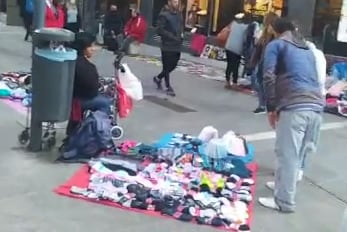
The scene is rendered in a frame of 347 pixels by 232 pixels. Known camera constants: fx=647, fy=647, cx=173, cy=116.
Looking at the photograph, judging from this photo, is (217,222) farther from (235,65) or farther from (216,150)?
(235,65)

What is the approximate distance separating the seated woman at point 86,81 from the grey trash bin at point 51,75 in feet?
1.11

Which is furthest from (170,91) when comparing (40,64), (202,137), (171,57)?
(40,64)

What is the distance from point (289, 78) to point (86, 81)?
98.3 inches

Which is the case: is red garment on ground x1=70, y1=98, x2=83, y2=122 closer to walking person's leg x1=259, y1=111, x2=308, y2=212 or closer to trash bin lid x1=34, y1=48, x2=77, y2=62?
trash bin lid x1=34, y1=48, x2=77, y2=62

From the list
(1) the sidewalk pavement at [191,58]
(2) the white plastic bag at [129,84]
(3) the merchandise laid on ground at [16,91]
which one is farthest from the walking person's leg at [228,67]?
(2) the white plastic bag at [129,84]

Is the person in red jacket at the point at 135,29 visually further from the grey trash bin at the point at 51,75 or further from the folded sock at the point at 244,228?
the folded sock at the point at 244,228

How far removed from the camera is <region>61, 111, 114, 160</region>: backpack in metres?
6.88

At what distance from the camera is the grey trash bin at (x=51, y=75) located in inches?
265

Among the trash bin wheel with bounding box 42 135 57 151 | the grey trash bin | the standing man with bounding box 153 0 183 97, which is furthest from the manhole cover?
the grey trash bin

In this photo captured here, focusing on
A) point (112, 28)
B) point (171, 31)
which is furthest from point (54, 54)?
point (112, 28)

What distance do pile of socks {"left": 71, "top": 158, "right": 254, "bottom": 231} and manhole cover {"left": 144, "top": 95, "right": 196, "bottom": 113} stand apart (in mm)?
3586

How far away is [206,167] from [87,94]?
1626 millimetres

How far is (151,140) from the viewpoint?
8047 mm

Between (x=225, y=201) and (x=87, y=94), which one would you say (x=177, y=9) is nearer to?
(x=87, y=94)
